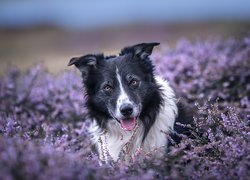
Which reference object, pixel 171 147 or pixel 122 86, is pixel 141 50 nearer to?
pixel 122 86

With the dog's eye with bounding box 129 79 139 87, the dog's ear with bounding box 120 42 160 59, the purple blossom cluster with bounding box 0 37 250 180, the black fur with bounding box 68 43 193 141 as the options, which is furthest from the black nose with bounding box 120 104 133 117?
the dog's ear with bounding box 120 42 160 59

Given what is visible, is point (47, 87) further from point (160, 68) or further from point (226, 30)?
point (226, 30)

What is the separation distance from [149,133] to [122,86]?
0.69 metres

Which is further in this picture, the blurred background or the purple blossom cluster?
the blurred background

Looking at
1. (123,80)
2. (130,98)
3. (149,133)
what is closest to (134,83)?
(123,80)

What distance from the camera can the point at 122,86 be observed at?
5875 millimetres

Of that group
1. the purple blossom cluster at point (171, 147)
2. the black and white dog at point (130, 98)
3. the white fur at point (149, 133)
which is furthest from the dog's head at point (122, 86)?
the purple blossom cluster at point (171, 147)

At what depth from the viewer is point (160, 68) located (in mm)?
8773

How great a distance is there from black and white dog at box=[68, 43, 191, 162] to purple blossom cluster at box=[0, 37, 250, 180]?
0.28m

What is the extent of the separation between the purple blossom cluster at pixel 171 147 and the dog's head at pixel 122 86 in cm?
44

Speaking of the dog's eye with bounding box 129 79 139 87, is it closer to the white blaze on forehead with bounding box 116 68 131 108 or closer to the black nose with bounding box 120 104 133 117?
the white blaze on forehead with bounding box 116 68 131 108

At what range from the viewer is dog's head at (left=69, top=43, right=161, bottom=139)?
5812mm

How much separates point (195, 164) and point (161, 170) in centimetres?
41

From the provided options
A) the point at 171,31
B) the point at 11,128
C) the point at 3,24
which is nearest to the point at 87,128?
the point at 11,128
